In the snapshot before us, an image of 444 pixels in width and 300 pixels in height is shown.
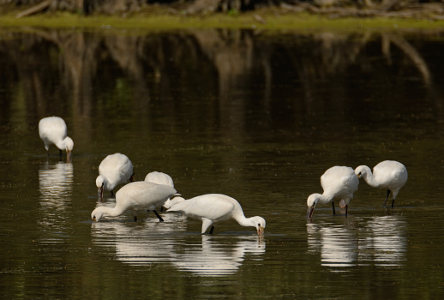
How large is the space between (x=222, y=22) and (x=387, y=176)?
4240 centimetres

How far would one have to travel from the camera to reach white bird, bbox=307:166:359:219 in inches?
636

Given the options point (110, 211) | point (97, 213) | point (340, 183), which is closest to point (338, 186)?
point (340, 183)

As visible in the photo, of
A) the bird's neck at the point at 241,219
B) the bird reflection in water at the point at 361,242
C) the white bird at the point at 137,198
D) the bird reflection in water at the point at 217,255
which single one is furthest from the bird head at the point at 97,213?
the bird reflection in water at the point at 361,242

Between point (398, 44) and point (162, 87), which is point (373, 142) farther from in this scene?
point (398, 44)

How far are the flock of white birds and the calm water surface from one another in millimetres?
256

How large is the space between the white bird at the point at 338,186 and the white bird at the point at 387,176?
0.44 meters

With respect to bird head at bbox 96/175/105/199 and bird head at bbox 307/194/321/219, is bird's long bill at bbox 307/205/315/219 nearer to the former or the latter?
bird head at bbox 307/194/321/219

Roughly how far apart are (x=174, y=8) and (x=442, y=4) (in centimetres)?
1323

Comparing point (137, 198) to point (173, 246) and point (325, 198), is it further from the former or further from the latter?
point (325, 198)

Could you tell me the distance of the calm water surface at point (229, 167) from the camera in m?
13.0

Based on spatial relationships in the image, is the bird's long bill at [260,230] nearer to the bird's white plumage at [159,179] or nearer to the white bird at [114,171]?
the bird's white plumage at [159,179]

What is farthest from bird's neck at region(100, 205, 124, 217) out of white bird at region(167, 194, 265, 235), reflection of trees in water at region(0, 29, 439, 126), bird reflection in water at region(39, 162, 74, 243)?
reflection of trees in water at region(0, 29, 439, 126)

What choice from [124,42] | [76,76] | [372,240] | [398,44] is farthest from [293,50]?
[372,240]

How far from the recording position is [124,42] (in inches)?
2012
